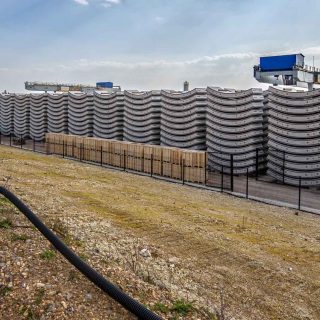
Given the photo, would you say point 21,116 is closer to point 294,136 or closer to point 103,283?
point 294,136

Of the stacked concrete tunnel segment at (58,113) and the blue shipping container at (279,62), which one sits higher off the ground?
the blue shipping container at (279,62)

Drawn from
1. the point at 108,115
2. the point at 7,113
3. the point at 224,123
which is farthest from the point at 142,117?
the point at 7,113

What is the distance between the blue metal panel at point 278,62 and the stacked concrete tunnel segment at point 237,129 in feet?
65.3

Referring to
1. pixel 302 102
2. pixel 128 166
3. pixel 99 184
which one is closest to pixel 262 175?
pixel 302 102

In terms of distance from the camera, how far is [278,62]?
42.3 meters

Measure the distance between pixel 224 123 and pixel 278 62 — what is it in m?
21.3

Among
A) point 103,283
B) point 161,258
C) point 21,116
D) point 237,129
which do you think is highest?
point 21,116

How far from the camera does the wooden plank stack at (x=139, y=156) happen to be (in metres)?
20.6

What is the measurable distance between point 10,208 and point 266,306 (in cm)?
601

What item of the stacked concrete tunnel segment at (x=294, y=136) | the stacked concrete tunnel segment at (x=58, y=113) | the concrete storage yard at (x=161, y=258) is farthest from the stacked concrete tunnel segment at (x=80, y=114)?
the concrete storage yard at (x=161, y=258)

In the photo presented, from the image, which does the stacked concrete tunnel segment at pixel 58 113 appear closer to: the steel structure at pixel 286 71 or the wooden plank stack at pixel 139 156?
the wooden plank stack at pixel 139 156

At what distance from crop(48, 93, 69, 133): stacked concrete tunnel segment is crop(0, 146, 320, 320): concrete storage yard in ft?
77.8

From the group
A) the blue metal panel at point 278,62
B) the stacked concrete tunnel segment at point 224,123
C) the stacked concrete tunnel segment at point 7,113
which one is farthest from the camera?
the stacked concrete tunnel segment at point 7,113

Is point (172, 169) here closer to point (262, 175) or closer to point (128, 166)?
point (128, 166)
